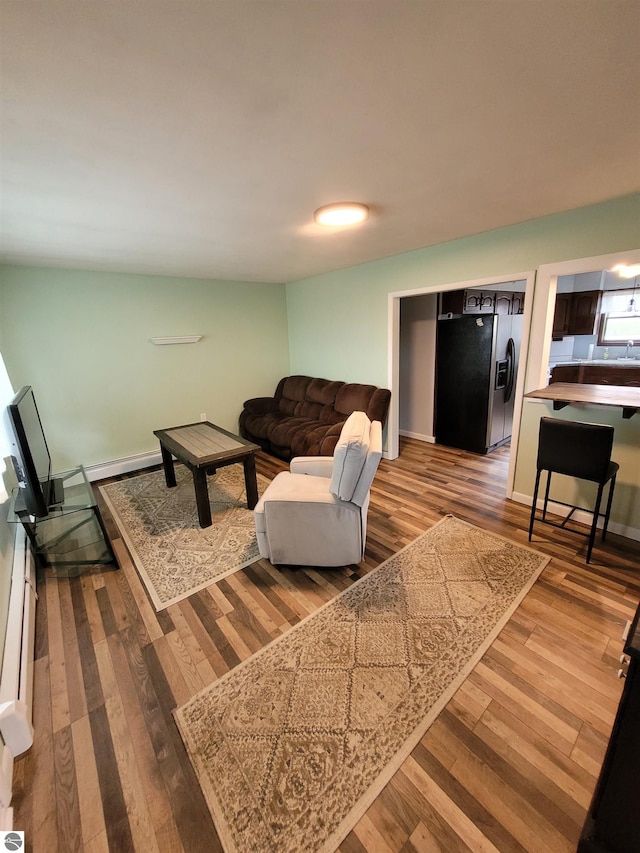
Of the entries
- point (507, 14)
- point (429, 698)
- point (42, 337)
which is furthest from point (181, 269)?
point (429, 698)

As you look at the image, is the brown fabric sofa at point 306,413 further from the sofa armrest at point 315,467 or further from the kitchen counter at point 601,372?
the kitchen counter at point 601,372

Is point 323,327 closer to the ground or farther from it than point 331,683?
farther from it

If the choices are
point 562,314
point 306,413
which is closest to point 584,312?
point 562,314

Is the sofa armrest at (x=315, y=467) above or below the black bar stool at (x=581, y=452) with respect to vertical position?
below

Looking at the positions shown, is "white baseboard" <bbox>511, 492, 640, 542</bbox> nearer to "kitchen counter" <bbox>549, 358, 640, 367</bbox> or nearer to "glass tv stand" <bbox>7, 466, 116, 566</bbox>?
"glass tv stand" <bbox>7, 466, 116, 566</bbox>

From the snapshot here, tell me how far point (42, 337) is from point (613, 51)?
14.8ft

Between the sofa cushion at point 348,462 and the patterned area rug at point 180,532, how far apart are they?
942 mm

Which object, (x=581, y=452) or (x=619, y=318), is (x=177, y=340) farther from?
(x=619, y=318)

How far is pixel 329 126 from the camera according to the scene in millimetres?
1314

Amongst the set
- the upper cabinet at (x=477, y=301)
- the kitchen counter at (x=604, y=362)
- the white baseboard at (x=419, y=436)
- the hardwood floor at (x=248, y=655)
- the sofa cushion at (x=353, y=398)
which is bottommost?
the hardwood floor at (x=248, y=655)

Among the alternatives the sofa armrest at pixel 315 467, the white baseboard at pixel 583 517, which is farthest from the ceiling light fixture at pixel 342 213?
the white baseboard at pixel 583 517

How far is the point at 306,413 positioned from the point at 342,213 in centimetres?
286

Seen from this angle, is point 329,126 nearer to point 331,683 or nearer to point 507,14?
point 507,14

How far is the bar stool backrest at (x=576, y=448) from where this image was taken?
2.11 meters
